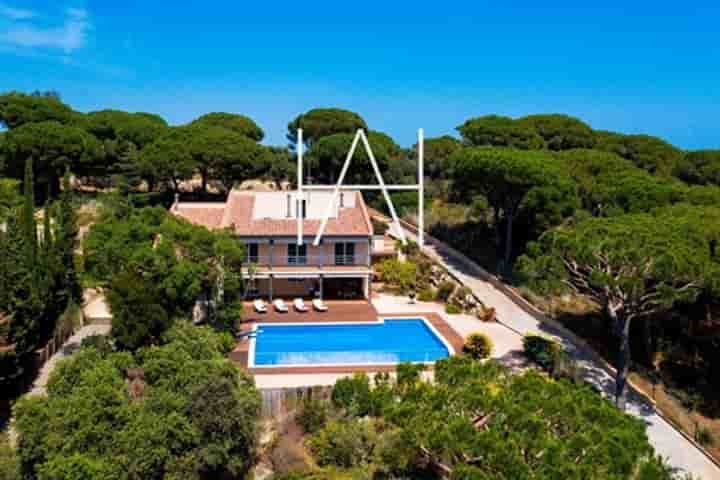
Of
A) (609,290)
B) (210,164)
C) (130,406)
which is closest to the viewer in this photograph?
(130,406)

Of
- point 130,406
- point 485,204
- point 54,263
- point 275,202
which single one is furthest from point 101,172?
point 130,406

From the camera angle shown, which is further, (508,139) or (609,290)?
(508,139)

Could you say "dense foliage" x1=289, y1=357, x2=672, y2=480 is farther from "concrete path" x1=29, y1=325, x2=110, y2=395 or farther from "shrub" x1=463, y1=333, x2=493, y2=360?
"concrete path" x1=29, y1=325, x2=110, y2=395

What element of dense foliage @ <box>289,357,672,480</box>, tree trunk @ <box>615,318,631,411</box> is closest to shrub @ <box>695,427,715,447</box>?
tree trunk @ <box>615,318,631,411</box>

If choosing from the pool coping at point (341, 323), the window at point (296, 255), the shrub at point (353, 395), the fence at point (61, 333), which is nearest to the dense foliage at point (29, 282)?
the fence at point (61, 333)

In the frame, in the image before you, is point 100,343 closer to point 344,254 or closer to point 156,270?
point 156,270

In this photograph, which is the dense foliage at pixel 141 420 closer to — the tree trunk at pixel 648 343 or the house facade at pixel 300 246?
the house facade at pixel 300 246

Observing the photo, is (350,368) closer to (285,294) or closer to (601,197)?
(285,294)
